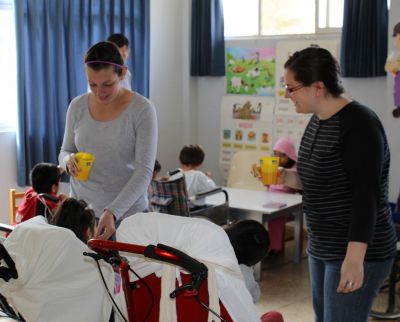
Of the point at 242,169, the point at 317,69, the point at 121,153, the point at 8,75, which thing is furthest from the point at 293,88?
the point at 242,169

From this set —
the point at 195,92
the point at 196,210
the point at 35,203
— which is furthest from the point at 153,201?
the point at 195,92

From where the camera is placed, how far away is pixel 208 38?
6.00 meters

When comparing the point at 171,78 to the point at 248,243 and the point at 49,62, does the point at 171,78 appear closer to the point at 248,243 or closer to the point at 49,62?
the point at 49,62

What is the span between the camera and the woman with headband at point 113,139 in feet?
7.84

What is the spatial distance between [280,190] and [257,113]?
119cm

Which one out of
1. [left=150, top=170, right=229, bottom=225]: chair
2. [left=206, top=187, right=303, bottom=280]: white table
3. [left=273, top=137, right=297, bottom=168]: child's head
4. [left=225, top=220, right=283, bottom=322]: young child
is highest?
[left=225, top=220, right=283, bottom=322]: young child

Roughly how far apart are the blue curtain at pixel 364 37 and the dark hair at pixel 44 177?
2.62m

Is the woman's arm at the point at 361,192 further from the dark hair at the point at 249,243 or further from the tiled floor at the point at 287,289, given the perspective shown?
the tiled floor at the point at 287,289

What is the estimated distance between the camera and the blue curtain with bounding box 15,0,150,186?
501 cm

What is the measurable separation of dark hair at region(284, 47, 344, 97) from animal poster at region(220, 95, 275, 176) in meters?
3.97

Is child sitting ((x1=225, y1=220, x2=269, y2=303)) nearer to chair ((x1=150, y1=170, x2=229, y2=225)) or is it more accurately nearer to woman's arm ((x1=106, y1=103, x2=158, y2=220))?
woman's arm ((x1=106, y1=103, x2=158, y2=220))

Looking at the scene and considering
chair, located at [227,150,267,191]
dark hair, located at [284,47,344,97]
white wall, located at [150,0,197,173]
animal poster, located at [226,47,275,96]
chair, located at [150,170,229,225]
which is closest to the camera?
dark hair, located at [284,47,344,97]

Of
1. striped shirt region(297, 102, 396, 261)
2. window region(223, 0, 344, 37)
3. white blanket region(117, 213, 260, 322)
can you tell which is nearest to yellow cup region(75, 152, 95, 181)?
white blanket region(117, 213, 260, 322)

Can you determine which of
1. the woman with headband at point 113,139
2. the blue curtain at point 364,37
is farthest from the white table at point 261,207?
the woman with headband at point 113,139
